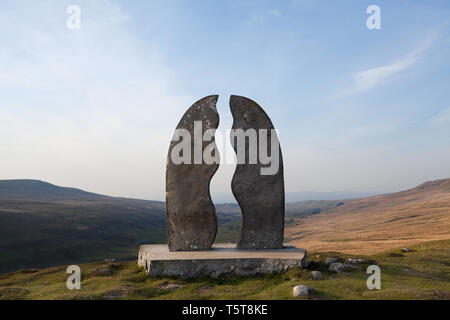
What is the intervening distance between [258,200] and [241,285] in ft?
11.8

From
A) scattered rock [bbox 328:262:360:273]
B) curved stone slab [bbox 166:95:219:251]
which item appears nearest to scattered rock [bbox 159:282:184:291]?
curved stone slab [bbox 166:95:219:251]

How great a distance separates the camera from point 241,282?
11109 mm

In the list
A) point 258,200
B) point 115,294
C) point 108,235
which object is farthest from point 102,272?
point 108,235

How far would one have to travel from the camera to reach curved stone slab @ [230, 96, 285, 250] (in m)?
13.4

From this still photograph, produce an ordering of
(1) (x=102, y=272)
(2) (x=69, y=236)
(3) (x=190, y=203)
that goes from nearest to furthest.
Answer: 1. (1) (x=102, y=272)
2. (3) (x=190, y=203)
3. (2) (x=69, y=236)

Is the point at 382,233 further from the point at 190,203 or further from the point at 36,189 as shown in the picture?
the point at 36,189

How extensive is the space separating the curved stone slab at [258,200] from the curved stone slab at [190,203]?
1.15 meters

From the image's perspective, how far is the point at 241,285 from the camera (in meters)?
10.7

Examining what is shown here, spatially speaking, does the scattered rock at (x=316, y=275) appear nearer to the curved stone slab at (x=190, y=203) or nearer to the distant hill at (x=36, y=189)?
the curved stone slab at (x=190, y=203)

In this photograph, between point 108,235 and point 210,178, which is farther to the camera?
point 108,235

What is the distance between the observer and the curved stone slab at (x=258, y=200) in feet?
44.0

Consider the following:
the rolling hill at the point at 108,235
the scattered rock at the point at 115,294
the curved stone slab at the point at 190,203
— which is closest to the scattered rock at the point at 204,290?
the scattered rock at the point at 115,294

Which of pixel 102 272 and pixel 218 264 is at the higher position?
pixel 218 264
